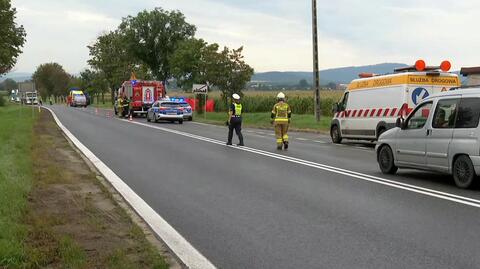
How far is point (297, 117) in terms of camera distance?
36.1 meters

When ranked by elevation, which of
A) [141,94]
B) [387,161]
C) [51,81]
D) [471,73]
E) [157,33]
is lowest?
[387,161]

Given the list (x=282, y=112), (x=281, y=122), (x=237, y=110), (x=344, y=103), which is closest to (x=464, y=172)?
(x=281, y=122)

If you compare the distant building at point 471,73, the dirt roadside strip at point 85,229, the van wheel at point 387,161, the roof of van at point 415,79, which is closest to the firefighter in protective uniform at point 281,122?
the roof of van at point 415,79

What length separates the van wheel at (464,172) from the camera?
954 cm

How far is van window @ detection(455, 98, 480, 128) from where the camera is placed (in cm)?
968

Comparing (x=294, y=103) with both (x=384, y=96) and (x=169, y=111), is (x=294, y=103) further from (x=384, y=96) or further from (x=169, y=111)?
(x=384, y=96)

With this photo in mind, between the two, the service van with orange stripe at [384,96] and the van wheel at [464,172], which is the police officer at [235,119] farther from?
the van wheel at [464,172]

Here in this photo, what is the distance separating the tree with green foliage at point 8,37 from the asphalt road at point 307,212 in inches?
1416

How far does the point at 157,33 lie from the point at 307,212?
219ft

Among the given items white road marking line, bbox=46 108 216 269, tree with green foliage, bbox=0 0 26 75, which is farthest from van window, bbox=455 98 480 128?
tree with green foliage, bbox=0 0 26 75

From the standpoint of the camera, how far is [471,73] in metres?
23.0

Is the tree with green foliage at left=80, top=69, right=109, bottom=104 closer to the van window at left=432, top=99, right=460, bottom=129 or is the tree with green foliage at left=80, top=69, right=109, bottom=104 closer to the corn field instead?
the corn field

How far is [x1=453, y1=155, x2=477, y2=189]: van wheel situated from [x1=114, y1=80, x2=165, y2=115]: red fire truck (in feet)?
117

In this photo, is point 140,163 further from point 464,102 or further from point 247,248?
point 247,248
